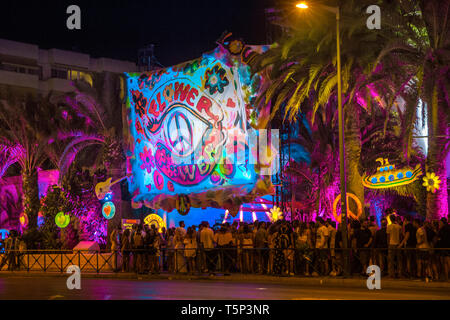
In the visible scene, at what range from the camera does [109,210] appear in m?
36.7

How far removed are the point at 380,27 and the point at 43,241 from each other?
21.0 m

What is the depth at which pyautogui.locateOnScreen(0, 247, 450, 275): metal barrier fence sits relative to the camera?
19.8 meters

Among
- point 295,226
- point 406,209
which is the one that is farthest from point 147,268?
point 406,209

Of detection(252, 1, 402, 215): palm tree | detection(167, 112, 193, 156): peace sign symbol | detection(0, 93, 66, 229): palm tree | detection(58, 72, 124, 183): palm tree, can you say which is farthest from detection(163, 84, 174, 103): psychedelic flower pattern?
detection(252, 1, 402, 215): palm tree

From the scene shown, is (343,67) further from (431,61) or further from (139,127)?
(139,127)

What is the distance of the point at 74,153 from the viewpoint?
39500 millimetres

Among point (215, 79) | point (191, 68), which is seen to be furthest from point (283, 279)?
point (191, 68)

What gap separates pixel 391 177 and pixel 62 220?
1850 cm

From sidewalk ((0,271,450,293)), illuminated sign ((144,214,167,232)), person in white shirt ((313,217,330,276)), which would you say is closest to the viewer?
sidewalk ((0,271,450,293))

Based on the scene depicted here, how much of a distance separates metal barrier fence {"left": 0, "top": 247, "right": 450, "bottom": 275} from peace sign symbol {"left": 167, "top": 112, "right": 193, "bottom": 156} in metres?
9.37

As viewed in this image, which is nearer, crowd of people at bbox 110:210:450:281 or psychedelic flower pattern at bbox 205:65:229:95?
crowd of people at bbox 110:210:450:281

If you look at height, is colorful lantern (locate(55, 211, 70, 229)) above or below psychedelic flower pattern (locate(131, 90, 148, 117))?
below

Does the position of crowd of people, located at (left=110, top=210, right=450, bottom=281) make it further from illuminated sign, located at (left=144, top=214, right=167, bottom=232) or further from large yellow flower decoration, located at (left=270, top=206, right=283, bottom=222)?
illuminated sign, located at (left=144, top=214, right=167, bottom=232)

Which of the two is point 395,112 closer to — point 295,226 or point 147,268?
point 295,226
